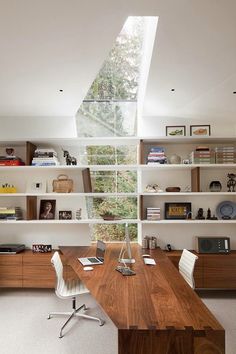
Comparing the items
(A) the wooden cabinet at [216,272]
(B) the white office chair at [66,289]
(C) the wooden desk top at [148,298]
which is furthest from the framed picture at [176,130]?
(B) the white office chair at [66,289]

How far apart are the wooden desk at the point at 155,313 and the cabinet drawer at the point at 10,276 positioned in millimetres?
1592

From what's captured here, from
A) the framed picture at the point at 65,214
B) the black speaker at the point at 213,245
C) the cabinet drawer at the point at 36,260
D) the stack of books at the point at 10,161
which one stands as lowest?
the cabinet drawer at the point at 36,260

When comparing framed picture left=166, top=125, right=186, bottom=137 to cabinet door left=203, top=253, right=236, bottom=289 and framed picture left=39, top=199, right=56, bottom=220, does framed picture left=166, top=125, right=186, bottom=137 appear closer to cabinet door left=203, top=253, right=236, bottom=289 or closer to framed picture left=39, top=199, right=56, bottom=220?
cabinet door left=203, top=253, right=236, bottom=289

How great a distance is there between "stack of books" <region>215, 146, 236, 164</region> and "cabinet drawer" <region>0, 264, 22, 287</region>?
10.9 ft

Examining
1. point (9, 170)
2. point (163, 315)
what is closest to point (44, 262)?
point (9, 170)

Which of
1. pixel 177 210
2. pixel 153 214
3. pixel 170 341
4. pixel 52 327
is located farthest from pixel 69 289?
pixel 177 210

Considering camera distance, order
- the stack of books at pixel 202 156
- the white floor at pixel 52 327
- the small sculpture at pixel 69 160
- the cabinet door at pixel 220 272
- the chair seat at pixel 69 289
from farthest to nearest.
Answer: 1. the small sculpture at pixel 69 160
2. the stack of books at pixel 202 156
3. the cabinet door at pixel 220 272
4. the chair seat at pixel 69 289
5. the white floor at pixel 52 327

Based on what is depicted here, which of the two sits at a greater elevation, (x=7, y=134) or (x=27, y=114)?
(x=27, y=114)

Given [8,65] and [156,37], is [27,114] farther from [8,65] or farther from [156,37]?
[156,37]

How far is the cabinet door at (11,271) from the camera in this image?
163 inches

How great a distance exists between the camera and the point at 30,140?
4.36 m

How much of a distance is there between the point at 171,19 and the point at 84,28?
2.33 feet

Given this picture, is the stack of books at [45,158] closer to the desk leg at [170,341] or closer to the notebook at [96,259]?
the notebook at [96,259]

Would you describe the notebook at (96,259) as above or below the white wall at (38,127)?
below
